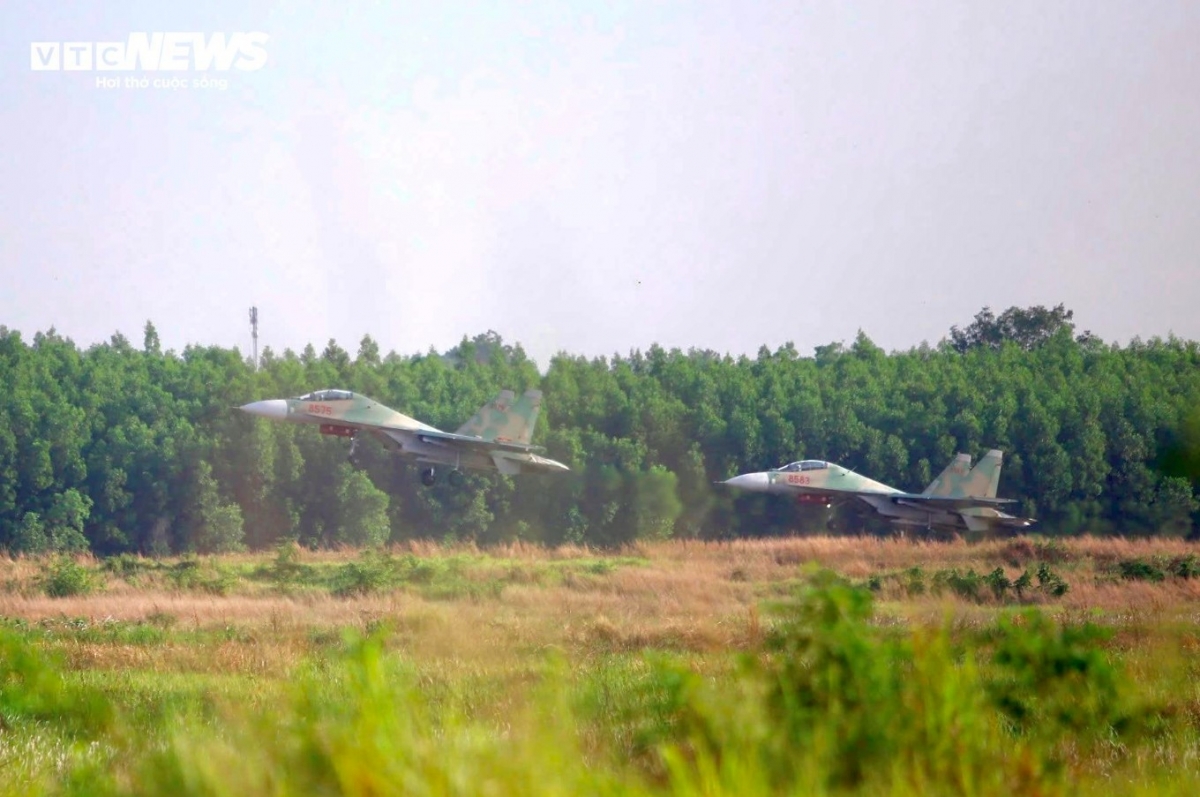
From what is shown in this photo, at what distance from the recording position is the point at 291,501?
56156 mm

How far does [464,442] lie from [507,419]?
198 centimetres

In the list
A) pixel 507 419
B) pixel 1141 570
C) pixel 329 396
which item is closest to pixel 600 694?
pixel 1141 570

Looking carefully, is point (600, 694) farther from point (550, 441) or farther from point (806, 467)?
point (550, 441)

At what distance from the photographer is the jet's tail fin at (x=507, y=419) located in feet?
133

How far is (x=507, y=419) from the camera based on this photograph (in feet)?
134

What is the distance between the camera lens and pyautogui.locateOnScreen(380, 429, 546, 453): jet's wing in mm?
39219

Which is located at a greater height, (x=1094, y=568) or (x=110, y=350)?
(x=110, y=350)

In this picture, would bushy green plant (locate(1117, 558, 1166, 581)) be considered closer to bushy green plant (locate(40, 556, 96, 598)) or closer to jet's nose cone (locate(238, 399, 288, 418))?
bushy green plant (locate(40, 556, 96, 598))

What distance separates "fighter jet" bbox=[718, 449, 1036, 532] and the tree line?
3.72m

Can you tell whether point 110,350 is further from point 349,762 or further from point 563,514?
point 349,762

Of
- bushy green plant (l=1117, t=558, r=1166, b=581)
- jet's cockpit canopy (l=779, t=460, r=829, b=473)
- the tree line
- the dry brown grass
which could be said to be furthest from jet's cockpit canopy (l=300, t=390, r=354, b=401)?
bushy green plant (l=1117, t=558, r=1166, b=581)

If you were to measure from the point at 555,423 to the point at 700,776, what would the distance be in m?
51.6

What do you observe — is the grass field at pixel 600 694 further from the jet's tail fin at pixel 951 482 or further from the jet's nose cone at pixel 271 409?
the jet's tail fin at pixel 951 482

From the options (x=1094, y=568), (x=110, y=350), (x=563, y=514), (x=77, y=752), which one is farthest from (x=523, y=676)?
(x=110, y=350)
